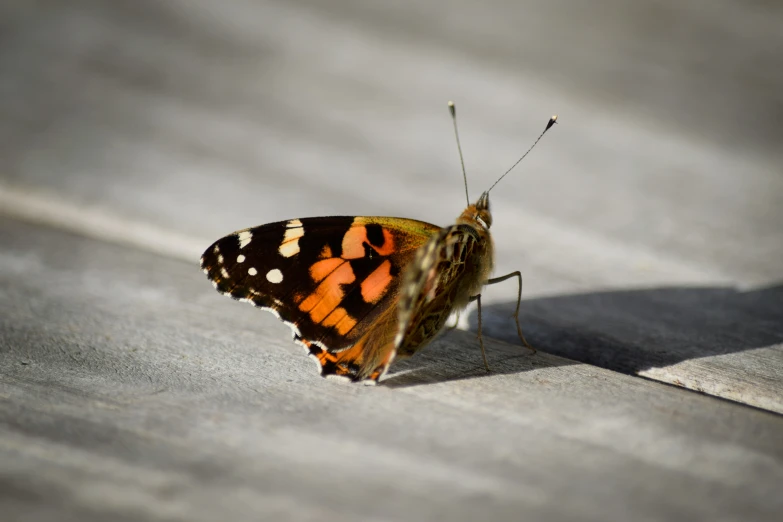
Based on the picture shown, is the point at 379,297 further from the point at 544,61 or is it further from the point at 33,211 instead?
the point at 544,61

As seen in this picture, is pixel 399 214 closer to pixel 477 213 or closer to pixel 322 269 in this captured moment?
pixel 477 213

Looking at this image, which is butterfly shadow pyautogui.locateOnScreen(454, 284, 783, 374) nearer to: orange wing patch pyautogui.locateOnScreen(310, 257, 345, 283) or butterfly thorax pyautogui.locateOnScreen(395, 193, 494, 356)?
butterfly thorax pyautogui.locateOnScreen(395, 193, 494, 356)

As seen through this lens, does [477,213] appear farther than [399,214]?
No

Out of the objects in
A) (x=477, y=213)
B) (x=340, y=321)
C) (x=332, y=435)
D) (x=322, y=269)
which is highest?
(x=477, y=213)

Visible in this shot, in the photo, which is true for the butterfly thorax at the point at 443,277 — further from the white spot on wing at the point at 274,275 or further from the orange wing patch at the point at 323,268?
the white spot on wing at the point at 274,275

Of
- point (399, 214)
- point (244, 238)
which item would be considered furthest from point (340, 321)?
point (399, 214)

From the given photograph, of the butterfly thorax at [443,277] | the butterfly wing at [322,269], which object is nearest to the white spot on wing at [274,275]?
the butterfly wing at [322,269]

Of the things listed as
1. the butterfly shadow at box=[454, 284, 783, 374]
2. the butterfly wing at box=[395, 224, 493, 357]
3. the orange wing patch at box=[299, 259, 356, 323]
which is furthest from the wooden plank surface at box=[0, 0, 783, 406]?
the orange wing patch at box=[299, 259, 356, 323]
